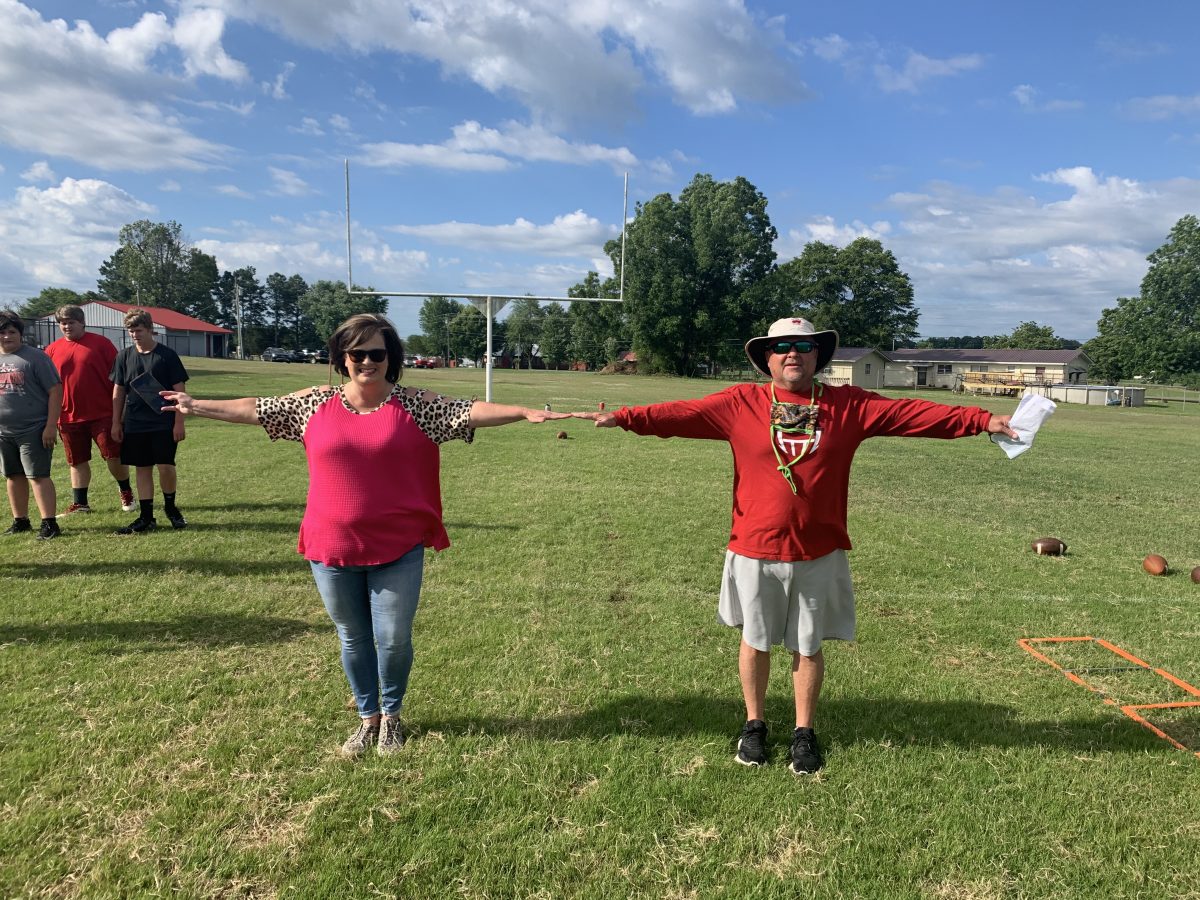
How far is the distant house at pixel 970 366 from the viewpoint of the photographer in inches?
2707

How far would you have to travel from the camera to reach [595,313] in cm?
7575

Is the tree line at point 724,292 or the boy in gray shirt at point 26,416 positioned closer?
the boy in gray shirt at point 26,416

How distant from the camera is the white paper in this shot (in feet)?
9.84

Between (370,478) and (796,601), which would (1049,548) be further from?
(370,478)

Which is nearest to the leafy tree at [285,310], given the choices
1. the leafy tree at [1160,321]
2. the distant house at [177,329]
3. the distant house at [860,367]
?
the distant house at [177,329]

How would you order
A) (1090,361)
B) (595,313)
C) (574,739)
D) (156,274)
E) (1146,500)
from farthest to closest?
(156,274), (595,313), (1090,361), (1146,500), (574,739)

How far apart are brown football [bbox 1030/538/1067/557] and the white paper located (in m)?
4.88

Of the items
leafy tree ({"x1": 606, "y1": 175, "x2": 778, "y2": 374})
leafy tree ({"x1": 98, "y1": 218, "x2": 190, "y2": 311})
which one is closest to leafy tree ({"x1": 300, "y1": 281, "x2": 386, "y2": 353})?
leafy tree ({"x1": 98, "y1": 218, "x2": 190, "y2": 311})

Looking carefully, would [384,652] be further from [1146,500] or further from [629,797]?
[1146,500]

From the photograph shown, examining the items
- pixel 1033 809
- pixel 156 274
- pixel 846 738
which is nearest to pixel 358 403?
pixel 846 738

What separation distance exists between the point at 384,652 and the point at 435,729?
2.11 ft

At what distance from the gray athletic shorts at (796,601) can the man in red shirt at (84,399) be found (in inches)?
270

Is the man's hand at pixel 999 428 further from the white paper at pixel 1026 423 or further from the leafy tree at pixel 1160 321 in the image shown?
the leafy tree at pixel 1160 321

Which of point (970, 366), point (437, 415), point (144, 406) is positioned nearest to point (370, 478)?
point (437, 415)
